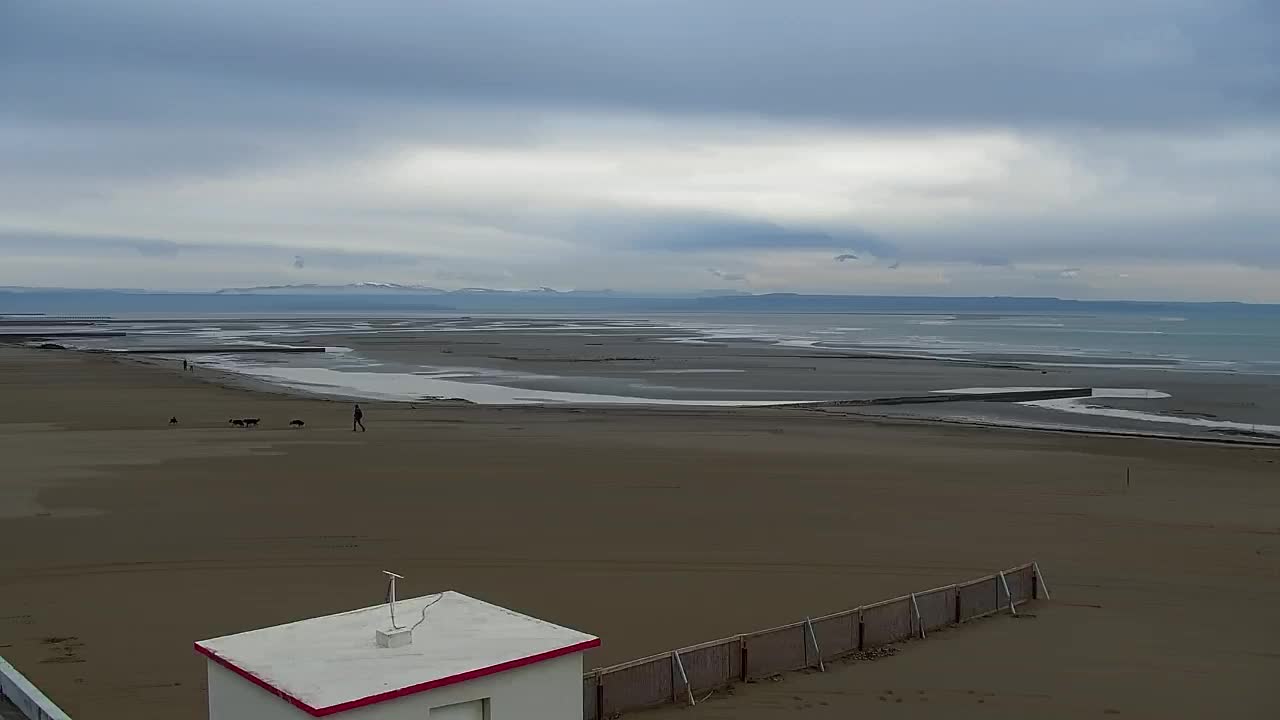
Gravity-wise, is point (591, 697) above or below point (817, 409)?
below

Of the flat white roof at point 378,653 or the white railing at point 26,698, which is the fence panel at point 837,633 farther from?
the white railing at point 26,698

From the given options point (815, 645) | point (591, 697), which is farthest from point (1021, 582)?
point (591, 697)

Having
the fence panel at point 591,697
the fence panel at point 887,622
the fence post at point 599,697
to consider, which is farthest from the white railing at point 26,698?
the fence panel at point 887,622

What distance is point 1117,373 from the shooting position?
78250 mm

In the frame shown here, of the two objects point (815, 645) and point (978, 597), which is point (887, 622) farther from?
point (978, 597)

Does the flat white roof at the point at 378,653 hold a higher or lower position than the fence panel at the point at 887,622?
higher

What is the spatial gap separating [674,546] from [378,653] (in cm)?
1470

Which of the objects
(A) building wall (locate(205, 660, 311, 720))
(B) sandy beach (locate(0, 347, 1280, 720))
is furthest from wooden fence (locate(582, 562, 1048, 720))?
(A) building wall (locate(205, 660, 311, 720))

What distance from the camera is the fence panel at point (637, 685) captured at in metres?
13.2

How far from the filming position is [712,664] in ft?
47.1

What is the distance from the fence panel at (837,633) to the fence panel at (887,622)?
22 centimetres

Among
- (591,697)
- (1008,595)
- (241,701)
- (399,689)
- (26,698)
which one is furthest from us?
(1008,595)

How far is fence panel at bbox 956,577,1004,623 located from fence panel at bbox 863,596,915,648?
1339 mm

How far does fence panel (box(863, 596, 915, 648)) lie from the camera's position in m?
16.2
